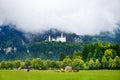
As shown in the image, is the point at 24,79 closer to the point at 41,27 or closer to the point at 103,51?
the point at 103,51

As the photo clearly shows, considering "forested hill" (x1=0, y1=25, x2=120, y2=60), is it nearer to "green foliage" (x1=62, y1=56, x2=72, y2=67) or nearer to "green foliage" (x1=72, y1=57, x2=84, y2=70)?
"green foliage" (x1=62, y1=56, x2=72, y2=67)

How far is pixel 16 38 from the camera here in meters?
33.2

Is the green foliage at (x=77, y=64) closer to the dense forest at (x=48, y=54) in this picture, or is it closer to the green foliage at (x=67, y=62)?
the dense forest at (x=48, y=54)

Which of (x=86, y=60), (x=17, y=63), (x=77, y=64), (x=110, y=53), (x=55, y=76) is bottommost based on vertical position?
(x=55, y=76)

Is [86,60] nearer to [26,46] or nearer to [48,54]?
[48,54]

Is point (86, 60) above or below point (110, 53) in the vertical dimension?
below

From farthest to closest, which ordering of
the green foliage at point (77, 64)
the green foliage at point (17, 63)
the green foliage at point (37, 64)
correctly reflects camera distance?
the green foliage at point (37, 64) < the green foliage at point (77, 64) < the green foliage at point (17, 63)

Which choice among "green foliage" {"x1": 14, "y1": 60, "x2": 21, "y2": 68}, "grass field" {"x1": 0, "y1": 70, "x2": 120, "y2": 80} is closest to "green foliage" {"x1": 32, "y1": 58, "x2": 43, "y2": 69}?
"green foliage" {"x1": 14, "y1": 60, "x2": 21, "y2": 68}

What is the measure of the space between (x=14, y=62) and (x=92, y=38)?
16755 millimetres

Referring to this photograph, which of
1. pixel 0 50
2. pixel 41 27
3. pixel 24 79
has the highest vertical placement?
pixel 41 27

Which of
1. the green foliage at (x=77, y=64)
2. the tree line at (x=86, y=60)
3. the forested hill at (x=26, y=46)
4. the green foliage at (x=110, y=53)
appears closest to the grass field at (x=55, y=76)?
the tree line at (x=86, y=60)

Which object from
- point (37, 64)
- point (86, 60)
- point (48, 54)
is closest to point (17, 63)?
point (37, 64)

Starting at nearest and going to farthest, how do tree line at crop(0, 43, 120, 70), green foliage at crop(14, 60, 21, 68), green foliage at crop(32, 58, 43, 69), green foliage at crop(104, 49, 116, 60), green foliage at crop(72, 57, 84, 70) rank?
green foliage at crop(14, 60, 21, 68)
tree line at crop(0, 43, 120, 70)
green foliage at crop(72, 57, 84, 70)
green foliage at crop(32, 58, 43, 69)
green foliage at crop(104, 49, 116, 60)

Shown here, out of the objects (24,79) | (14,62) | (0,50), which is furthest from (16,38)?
(24,79)
